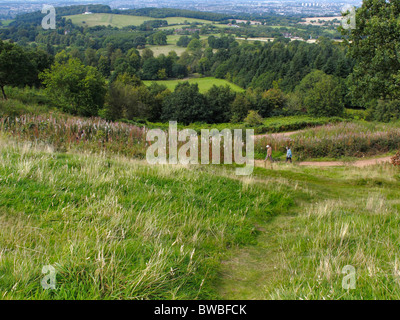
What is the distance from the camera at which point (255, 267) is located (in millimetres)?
4105

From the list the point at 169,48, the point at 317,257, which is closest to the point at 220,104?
the point at 317,257

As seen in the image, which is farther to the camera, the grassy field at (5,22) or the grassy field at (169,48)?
the grassy field at (169,48)

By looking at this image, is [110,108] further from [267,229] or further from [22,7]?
[22,7]

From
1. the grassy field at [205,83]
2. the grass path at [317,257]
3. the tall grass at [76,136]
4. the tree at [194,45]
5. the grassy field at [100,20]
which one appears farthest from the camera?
the grassy field at [100,20]

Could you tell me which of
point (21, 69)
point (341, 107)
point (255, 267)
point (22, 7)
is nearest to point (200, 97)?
point (341, 107)

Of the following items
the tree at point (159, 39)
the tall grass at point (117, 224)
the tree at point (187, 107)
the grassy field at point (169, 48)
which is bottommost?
the tree at point (187, 107)

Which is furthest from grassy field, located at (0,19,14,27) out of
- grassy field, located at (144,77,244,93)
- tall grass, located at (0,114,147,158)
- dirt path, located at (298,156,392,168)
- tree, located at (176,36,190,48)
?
dirt path, located at (298,156,392,168)

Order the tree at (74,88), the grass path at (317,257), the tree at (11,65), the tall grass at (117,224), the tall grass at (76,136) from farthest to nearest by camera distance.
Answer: the tree at (74,88) → the tree at (11,65) → the tall grass at (76,136) → the grass path at (317,257) → the tall grass at (117,224)

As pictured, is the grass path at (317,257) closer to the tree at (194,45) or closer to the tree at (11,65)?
the tree at (11,65)

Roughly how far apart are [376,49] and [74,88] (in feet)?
88.1

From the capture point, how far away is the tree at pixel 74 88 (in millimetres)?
31781

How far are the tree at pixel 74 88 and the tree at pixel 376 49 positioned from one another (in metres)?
24.6

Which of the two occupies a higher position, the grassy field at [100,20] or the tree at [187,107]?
the grassy field at [100,20]

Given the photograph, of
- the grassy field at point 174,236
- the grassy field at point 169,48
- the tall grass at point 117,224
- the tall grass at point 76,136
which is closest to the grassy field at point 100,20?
the grassy field at point 169,48
